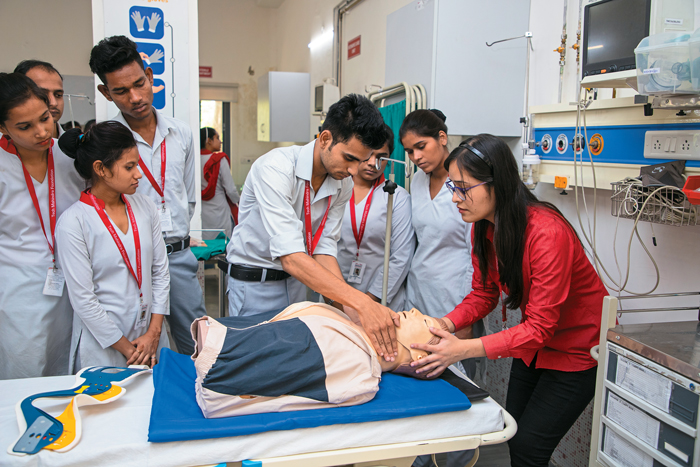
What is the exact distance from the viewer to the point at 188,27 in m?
2.99

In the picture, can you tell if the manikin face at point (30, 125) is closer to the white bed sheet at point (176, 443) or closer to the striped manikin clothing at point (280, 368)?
the white bed sheet at point (176, 443)

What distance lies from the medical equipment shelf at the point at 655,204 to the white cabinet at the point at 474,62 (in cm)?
101

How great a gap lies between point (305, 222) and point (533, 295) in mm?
838

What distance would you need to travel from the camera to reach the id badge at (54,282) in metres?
1.73

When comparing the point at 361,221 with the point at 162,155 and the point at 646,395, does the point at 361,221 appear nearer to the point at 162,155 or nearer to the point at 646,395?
the point at 162,155

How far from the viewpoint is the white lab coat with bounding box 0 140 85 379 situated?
1705 mm

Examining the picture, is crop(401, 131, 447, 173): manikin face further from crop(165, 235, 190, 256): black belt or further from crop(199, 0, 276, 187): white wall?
crop(199, 0, 276, 187): white wall

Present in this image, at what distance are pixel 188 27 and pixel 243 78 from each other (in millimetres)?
4691

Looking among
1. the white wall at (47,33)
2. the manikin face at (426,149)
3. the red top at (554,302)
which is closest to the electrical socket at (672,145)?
the red top at (554,302)

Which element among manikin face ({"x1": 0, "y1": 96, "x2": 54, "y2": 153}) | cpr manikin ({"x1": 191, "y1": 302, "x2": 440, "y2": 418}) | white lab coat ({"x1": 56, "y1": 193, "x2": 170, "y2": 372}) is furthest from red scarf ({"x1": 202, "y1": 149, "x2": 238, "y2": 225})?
cpr manikin ({"x1": 191, "y1": 302, "x2": 440, "y2": 418})

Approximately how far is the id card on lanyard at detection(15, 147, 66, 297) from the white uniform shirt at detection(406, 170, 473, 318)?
1.44m

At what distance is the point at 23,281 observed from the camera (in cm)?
172

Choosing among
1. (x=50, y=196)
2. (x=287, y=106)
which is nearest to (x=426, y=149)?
(x=50, y=196)

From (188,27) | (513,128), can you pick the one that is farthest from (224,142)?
(513,128)
